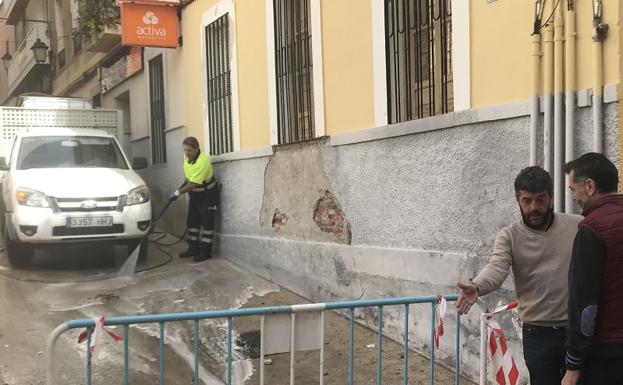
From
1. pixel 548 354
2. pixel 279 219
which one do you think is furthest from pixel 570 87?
A: pixel 279 219

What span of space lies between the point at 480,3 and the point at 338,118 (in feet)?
6.97

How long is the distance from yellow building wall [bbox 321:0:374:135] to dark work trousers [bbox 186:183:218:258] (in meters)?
3.07

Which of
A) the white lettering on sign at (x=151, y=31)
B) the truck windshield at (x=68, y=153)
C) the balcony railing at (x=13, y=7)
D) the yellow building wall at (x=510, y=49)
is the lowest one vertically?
the truck windshield at (x=68, y=153)

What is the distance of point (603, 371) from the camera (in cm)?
225

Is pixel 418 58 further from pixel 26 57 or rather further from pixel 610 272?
pixel 26 57

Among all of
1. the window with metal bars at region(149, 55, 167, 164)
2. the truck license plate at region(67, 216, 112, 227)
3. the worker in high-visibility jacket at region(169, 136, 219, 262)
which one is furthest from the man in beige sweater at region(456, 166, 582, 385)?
the window with metal bars at region(149, 55, 167, 164)

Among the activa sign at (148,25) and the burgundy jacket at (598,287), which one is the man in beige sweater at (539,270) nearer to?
the burgundy jacket at (598,287)

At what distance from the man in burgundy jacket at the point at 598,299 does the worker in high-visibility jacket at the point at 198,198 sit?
685 centimetres

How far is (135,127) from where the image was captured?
1322cm

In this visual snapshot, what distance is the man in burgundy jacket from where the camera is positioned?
2189 millimetres

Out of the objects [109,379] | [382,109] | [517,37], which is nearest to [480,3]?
[517,37]

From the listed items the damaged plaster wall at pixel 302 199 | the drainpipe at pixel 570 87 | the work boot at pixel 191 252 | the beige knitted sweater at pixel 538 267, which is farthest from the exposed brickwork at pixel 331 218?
the beige knitted sweater at pixel 538 267

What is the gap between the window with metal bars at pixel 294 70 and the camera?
6891mm

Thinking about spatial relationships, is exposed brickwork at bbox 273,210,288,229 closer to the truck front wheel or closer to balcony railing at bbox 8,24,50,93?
the truck front wheel
